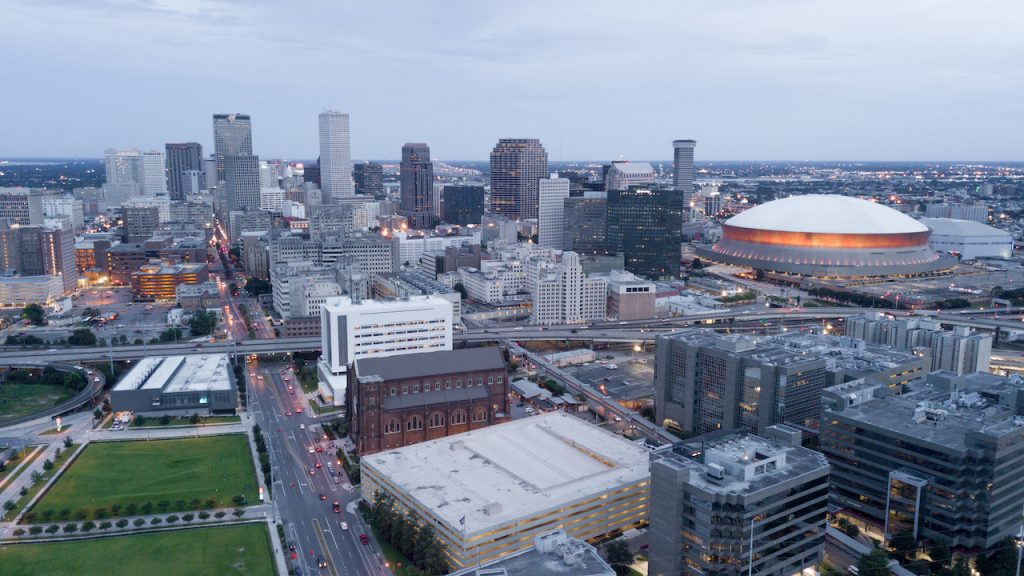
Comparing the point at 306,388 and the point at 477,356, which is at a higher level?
the point at 477,356

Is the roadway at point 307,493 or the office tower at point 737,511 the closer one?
the office tower at point 737,511

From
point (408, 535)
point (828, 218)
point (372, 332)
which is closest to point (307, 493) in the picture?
point (408, 535)

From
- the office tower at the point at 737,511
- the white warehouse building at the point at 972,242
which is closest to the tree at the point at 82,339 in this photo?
the office tower at the point at 737,511

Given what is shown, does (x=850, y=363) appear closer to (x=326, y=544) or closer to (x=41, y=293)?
(x=326, y=544)

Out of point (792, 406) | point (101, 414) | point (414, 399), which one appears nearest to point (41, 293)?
point (101, 414)

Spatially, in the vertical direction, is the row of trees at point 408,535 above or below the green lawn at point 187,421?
above

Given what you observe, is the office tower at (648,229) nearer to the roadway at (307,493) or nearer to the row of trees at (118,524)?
the roadway at (307,493)
